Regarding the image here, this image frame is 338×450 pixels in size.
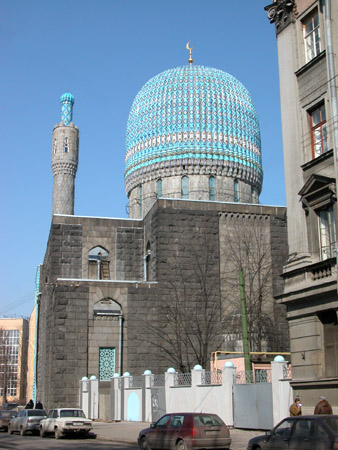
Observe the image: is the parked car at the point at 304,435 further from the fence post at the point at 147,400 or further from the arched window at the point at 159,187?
the arched window at the point at 159,187

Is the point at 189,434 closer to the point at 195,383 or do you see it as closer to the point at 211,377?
the point at 211,377

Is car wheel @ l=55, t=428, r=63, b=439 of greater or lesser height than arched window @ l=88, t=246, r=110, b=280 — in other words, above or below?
below

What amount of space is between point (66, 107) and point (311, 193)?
39163 mm

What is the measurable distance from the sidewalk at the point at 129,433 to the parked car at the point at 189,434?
0.99m

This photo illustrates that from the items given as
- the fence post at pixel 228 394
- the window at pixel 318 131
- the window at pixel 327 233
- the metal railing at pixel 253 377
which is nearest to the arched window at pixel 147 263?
the metal railing at pixel 253 377

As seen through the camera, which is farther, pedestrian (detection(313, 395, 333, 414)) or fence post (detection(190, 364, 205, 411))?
fence post (detection(190, 364, 205, 411))

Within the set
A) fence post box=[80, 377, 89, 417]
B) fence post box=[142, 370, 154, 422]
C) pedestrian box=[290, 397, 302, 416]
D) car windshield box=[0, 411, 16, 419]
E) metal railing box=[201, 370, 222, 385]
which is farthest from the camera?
fence post box=[80, 377, 89, 417]

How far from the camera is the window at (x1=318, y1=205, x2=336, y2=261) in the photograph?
16.9 meters

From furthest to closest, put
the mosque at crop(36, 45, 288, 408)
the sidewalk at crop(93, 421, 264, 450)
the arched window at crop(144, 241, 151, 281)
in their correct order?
the arched window at crop(144, 241, 151, 281), the mosque at crop(36, 45, 288, 408), the sidewalk at crop(93, 421, 264, 450)

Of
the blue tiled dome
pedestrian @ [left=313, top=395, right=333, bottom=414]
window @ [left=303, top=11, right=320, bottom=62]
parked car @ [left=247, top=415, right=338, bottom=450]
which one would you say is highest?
the blue tiled dome

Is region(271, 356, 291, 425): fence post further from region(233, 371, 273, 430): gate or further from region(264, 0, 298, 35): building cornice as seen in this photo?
region(264, 0, 298, 35): building cornice

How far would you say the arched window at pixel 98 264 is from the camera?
1430 inches

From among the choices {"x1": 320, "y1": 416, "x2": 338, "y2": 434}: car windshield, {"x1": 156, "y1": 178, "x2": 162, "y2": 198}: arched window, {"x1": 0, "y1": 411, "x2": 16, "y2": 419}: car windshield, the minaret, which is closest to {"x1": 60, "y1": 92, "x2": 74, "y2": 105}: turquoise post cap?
the minaret

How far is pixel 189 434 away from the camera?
47.3ft
